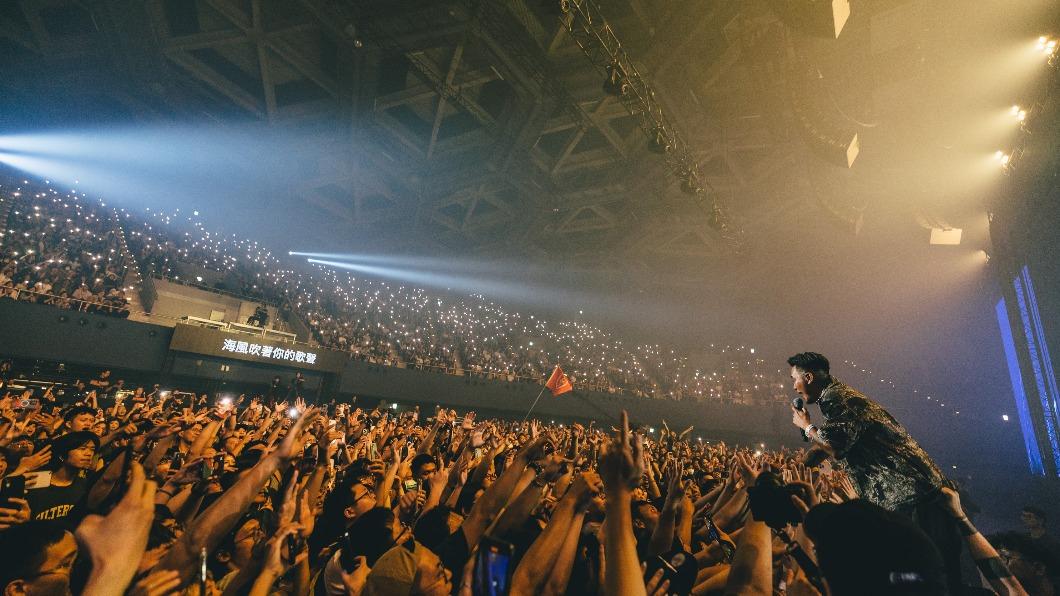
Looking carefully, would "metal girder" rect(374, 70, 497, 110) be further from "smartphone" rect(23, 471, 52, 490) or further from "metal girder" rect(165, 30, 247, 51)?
"smartphone" rect(23, 471, 52, 490)

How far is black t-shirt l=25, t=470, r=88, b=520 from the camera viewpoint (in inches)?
137

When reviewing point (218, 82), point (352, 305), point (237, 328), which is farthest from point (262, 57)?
point (352, 305)

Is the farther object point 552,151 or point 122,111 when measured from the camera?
point 552,151

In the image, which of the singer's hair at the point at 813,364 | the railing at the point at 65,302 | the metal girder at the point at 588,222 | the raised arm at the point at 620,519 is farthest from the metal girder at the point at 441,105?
the raised arm at the point at 620,519

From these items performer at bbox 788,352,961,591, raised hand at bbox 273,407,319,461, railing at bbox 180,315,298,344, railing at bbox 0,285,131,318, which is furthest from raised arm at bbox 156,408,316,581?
railing at bbox 180,315,298,344

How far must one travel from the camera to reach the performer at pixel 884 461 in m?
2.84

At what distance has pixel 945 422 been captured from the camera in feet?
83.1

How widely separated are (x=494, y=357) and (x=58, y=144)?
65.7ft

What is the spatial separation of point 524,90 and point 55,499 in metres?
12.2

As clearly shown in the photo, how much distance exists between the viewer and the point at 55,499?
12.3 ft

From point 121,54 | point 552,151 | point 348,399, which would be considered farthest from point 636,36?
point 348,399

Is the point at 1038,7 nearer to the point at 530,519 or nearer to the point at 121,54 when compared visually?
the point at 530,519

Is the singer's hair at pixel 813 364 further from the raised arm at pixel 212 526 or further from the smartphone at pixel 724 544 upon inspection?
the raised arm at pixel 212 526

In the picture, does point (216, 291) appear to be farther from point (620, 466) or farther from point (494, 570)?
point (620, 466)
